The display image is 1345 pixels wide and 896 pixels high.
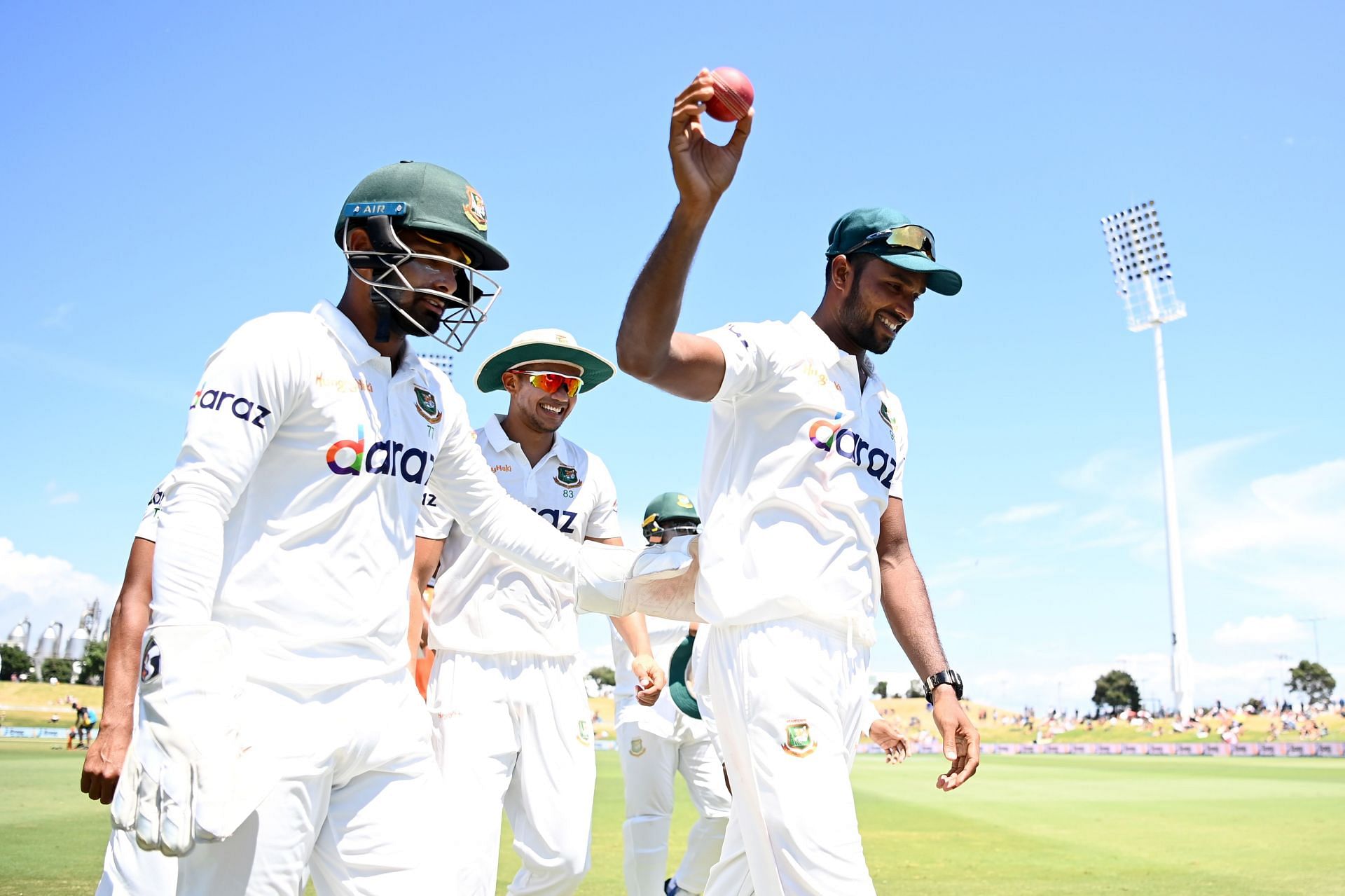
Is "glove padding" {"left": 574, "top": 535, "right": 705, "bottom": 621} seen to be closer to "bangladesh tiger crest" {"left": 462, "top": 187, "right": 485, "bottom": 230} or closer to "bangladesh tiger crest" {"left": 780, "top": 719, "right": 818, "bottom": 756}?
"bangladesh tiger crest" {"left": 780, "top": 719, "right": 818, "bottom": 756}

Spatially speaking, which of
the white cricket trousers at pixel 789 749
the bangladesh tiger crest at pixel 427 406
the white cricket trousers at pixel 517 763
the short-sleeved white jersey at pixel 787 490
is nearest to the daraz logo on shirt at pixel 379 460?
the bangladesh tiger crest at pixel 427 406

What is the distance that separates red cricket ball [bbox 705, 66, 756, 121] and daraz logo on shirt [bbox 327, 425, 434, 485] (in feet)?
4.44

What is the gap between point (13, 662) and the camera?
78.2m

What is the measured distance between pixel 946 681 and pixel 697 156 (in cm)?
227

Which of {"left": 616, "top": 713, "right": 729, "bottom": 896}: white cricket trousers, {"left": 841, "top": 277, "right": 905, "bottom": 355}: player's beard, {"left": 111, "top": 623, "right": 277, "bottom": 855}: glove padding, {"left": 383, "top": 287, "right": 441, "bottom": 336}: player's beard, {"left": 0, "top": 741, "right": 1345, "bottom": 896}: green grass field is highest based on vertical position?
{"left": 841, "top": 277, "right": 905, "bottom": 355}: player's beard

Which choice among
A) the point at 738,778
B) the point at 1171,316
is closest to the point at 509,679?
the point at 738,778

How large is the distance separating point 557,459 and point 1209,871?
722 centimetres

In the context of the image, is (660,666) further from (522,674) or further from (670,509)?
(522,674)

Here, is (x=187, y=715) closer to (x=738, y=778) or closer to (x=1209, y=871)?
(x=738, y=778)

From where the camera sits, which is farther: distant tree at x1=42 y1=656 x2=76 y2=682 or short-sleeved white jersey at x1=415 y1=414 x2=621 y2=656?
distant tree at x1=42 y1=656 x2=76 y2=682

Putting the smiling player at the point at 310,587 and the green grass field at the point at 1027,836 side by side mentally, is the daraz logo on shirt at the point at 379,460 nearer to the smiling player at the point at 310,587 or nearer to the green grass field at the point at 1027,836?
the smiling player at the point at 310,587

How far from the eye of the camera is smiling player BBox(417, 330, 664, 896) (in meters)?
5.56

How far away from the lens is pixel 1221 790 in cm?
2231

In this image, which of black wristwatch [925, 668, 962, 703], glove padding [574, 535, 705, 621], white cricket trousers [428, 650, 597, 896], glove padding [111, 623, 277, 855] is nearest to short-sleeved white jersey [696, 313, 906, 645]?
glove padding [574, 535, 705, 621]
